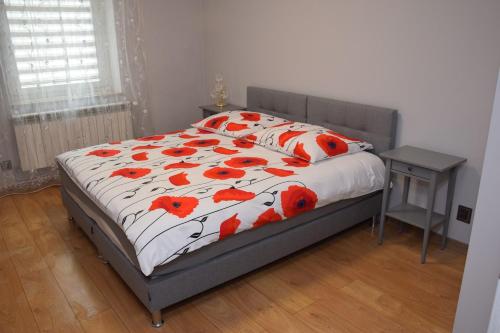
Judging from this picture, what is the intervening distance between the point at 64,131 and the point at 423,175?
10.4 ft

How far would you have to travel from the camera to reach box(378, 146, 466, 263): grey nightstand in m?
2.65

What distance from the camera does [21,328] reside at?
87.4 inches

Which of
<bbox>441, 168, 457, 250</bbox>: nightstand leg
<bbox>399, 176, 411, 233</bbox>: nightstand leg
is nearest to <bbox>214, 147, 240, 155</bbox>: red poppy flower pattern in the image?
<bbox>399, 176, 411, 233</bbox>: nightstand leg

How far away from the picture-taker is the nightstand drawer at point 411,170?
2.68 metres

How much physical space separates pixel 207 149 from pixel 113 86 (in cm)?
155

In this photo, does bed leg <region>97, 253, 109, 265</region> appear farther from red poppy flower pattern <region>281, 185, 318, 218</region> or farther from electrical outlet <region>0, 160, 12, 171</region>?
electrical outlet <region>0, 160, 12, 171</region>

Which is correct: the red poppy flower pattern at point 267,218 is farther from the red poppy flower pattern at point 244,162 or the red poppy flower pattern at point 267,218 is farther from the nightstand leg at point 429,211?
the nightstand leg at point 429,211

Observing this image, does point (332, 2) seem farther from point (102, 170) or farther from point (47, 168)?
point (47, 168)

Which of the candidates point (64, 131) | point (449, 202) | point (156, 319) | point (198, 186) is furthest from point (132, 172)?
point (449, 202)

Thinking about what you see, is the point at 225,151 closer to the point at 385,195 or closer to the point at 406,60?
the point at 385,195

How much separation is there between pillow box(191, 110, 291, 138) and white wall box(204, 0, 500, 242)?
1.39ft

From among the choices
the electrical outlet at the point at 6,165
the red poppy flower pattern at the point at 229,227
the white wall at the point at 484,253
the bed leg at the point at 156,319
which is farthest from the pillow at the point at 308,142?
the electrical outlet at the point at 6,165

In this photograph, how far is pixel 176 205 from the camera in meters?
2.26

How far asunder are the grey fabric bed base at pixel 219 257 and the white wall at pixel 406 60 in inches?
25.3
